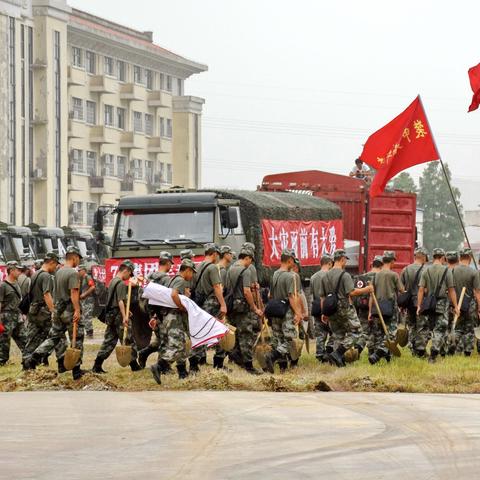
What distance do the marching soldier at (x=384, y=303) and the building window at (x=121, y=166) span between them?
6408 cm

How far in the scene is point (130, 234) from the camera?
89.4 ft

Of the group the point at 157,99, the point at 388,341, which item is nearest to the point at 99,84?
the point at 157,99

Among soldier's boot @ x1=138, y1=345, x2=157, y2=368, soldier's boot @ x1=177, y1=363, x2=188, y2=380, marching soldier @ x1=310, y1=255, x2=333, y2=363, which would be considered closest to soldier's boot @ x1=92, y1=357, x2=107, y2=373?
soldier's boot @ x1=138, y1=345, x2=157, y2=368

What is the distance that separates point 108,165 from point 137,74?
18.6ft

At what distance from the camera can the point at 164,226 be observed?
88.9 feet

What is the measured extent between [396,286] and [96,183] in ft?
198

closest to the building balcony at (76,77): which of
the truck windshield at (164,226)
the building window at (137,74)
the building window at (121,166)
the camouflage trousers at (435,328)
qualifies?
the building window at (137,74)

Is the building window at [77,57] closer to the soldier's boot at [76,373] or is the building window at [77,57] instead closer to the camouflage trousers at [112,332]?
the camouflage trousers at [112,332]

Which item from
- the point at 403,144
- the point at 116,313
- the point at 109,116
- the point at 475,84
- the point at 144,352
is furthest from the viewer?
the point at 109,116

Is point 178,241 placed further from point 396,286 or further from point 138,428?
point 138,428

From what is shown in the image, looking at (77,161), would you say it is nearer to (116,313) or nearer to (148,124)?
(148,124)

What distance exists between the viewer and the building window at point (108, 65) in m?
81.2

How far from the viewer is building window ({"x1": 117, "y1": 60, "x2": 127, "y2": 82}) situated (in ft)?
273

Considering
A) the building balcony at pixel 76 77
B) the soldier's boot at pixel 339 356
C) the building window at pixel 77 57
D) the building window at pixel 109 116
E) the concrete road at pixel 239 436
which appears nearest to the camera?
the concrete road at pixel 239 436
